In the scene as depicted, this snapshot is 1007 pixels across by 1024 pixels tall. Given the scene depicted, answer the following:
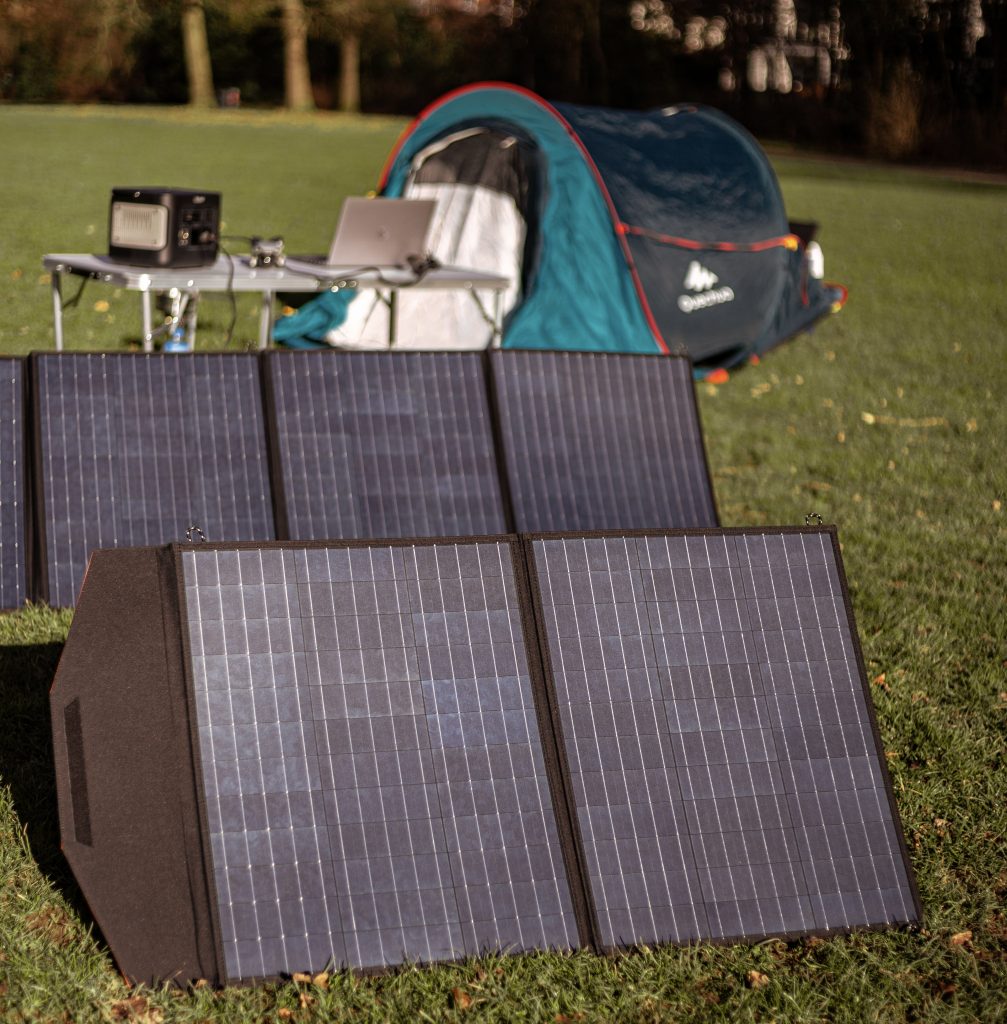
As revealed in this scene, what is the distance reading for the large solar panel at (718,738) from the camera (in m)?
3.52

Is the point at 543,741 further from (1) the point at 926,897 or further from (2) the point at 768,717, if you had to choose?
(1) the point at 926,897

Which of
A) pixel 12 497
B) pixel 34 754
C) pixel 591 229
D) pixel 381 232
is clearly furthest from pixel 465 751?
pixel 591 229

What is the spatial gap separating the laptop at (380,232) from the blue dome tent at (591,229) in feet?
4.59

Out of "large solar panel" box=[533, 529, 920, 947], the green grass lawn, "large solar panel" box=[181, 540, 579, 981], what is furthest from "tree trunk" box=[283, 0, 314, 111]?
"large solar panel" box=[181, 540, 579, 981]

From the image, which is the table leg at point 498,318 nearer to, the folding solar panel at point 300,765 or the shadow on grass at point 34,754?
the shadow on grass at point 34,754

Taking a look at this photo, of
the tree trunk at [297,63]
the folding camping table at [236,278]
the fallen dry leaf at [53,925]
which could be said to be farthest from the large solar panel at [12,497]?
the tree trunk at [297,63]

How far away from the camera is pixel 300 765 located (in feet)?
11.0

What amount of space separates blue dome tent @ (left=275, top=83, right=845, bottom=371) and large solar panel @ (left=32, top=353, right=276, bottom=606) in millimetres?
4513

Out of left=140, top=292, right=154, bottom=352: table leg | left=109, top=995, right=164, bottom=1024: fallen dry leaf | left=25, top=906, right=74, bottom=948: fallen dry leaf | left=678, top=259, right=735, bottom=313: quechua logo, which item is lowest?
left=678, top=259, right=735, bottom=313: quechua logo

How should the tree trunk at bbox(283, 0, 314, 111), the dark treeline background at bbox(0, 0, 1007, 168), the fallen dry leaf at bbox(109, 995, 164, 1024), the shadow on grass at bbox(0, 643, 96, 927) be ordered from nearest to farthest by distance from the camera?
the fallen dry leaf at bbox(109, 995, 164, 1024), the shadow on grass at bbox(0, 643, 96, 927), the dark treeline background at bbox(0, 0, 1007, 168), the tree trunk at bbox(283, 0, 314, 111)

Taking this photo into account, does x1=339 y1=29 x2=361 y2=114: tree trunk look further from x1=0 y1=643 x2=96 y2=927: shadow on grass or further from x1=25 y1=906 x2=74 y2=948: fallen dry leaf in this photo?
x1=25 y1=906 x2=74 y2=948: fallen dry leaf

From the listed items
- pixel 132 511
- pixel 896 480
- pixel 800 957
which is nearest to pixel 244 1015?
pixel 800 957

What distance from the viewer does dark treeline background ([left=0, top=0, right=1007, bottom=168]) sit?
37.2 metres

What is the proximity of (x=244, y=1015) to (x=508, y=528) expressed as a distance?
9.06 feet
